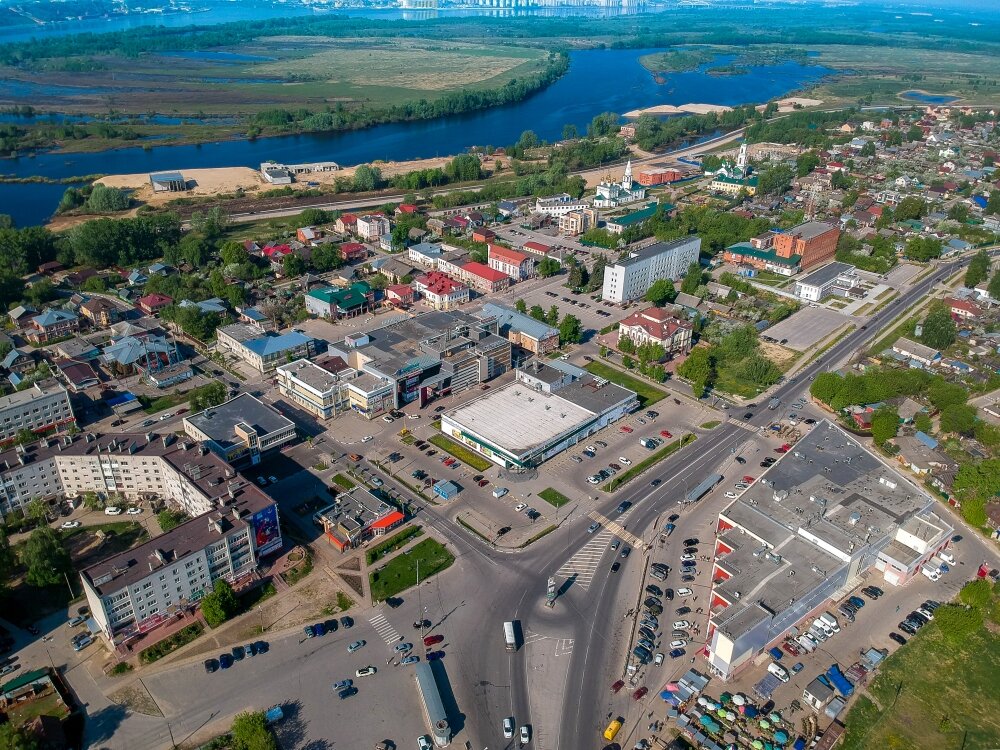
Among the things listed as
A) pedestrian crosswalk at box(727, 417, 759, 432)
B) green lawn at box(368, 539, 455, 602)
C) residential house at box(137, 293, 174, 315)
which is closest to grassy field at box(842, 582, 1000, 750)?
pedestrian crosswalk at box(727, 417, 759, 432)

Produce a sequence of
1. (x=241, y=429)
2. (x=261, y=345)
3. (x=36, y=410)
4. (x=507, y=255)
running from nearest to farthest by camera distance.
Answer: (x=241, y=429)
(x=36, y=410)
(x=261, y=345)
(x=507, y=255)

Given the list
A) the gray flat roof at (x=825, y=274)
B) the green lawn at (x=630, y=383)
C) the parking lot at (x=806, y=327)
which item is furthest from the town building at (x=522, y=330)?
the gray flat roof at (x=825, y=274)

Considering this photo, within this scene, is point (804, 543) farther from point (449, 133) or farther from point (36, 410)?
point (449, 133)

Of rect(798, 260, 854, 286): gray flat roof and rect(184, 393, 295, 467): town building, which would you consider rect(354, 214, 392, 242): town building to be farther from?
rect(798, 260, 854, 286): gray flat roof

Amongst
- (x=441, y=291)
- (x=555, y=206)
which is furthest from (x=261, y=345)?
(x=555, y=206)

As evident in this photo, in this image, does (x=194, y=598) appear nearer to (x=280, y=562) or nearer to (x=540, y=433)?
(x=280, y=562)

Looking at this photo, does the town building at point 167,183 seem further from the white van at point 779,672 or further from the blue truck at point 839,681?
the blue truck at point 839,681

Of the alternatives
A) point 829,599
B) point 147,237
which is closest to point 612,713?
point 829,599
